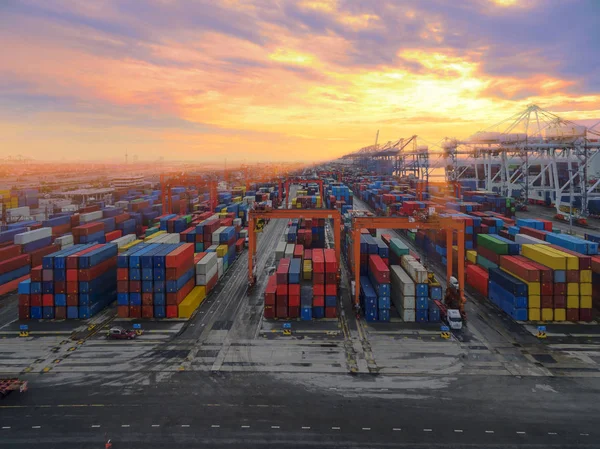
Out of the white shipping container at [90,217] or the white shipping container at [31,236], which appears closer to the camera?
the white shipping container at [31,236]

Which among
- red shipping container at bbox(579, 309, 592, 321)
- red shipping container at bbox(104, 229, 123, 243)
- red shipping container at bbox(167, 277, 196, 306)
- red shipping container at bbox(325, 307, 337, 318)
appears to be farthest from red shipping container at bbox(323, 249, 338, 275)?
red shipping container at bbox(104, 229, 123, 243)

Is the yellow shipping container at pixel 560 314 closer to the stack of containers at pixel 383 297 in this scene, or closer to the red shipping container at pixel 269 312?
the stack of containers at pixel 383 297

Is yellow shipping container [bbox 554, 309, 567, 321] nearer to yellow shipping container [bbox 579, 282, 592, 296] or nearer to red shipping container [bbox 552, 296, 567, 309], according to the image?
red shipping container [bbox 552, 296, 567, 309]

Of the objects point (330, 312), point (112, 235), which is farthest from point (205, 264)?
point (112, 235)

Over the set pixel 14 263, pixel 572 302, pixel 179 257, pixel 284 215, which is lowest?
pixel 572 302

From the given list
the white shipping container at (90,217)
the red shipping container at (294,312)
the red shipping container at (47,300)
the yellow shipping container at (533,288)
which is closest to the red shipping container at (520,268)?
the yellow shipping container at (533,288)

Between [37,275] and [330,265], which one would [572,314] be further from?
[37,275]

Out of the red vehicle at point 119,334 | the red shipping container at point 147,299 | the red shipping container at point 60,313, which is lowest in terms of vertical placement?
the red vehicle at point 119,334
